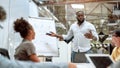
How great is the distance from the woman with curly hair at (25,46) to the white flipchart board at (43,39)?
1.71 metres

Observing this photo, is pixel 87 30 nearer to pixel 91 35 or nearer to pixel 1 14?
pixel 91 35

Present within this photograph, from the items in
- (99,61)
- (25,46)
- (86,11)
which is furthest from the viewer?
(86,11)

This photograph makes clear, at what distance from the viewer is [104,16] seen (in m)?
13.7

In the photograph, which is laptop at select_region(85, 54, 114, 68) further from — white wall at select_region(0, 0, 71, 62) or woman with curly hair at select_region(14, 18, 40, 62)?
white wall at select_region(0, 0, 71, 62)

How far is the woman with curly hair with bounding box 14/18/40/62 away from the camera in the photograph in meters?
3.22

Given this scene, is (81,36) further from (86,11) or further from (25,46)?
(86,11)

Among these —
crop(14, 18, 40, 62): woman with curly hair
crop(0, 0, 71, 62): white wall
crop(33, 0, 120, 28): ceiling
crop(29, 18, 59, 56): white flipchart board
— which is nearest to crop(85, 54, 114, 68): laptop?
crop(14, 18, 40, 62): woman with curly hair

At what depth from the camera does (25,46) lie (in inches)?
130

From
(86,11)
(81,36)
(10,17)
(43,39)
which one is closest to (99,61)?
(81,36)

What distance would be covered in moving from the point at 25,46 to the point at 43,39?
1987 millimetres

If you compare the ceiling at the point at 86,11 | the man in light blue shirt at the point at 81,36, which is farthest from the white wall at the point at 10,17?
the ceiling at the point at 86,11

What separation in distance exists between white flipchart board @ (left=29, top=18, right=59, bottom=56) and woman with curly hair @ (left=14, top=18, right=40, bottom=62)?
5.61 ft

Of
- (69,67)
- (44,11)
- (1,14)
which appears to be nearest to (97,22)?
(44,11)

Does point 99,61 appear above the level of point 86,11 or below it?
below
